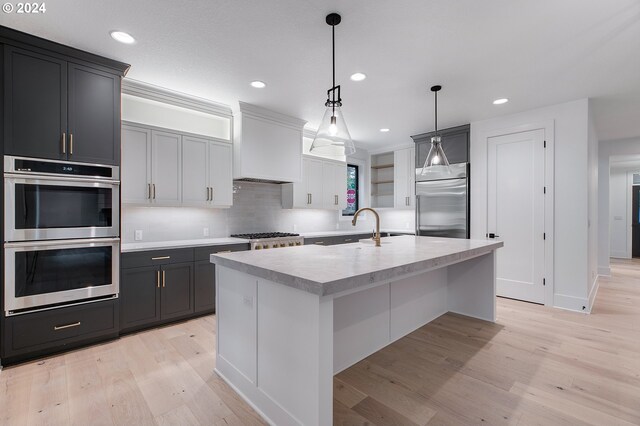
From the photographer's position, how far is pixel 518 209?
421 centimetres

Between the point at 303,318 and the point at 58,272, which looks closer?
the point at 303,318

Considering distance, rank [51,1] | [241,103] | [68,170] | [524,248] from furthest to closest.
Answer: [524,248]
[241,103]
[68,170]
[51,1]

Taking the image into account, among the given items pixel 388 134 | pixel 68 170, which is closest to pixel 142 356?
pixel 68 170

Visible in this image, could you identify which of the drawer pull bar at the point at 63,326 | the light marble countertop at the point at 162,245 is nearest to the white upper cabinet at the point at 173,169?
the light marble countertop at the point at 162,245

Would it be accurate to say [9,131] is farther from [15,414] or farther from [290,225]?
[290,225]

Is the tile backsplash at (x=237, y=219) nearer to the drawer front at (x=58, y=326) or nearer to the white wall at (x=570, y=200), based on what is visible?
the drawer front at (x=58, y=326)

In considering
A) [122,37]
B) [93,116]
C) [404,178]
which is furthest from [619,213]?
[93,116]

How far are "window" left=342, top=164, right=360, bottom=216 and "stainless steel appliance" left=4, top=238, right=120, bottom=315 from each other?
4353 millimetres

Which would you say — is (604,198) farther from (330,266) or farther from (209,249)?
(209,249)

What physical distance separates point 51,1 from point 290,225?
147 inches

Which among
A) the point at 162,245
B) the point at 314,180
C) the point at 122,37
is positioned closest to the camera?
the point at 122,37

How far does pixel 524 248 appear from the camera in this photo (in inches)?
163

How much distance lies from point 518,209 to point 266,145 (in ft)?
12.1

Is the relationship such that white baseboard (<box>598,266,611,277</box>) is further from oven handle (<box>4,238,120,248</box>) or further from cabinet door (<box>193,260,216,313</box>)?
oven handle (<box>4,238,120,248</box>)
